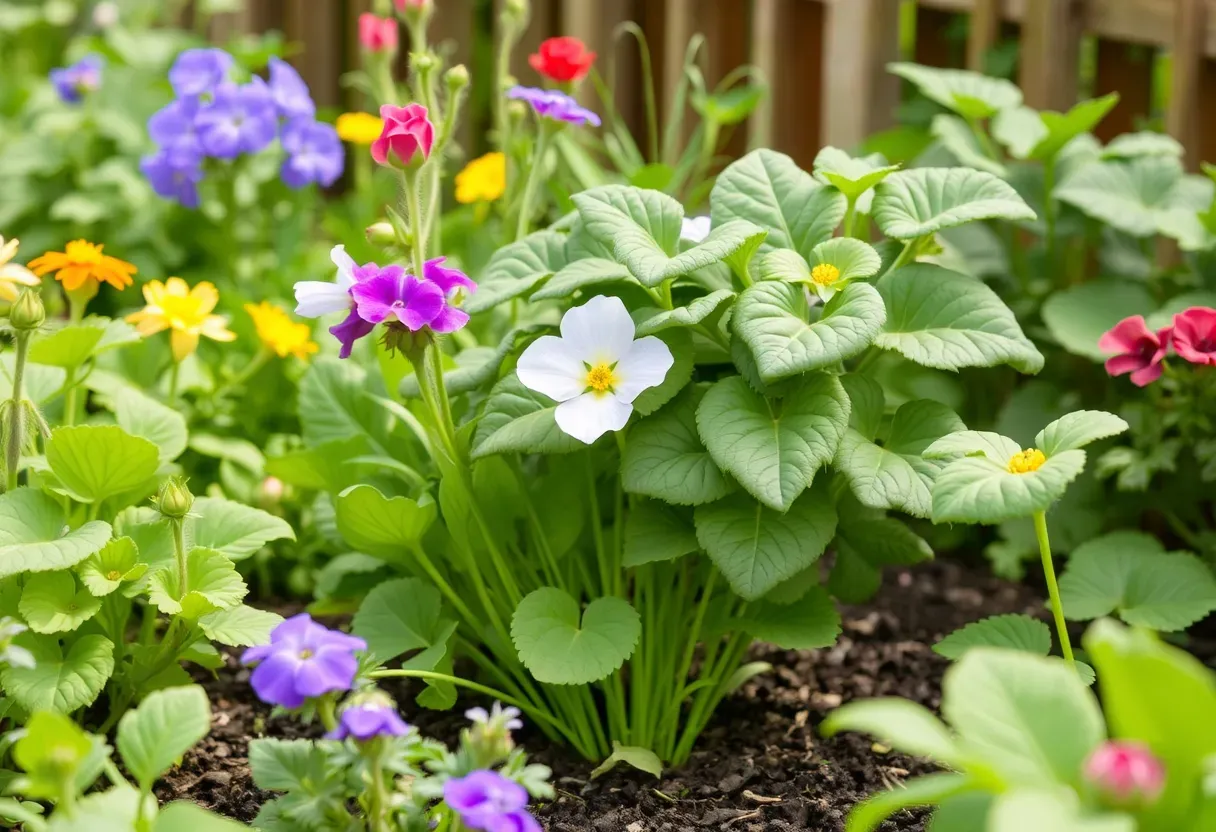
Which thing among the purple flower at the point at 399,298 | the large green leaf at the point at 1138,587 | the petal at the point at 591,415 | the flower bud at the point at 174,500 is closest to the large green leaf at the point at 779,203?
the petal at the point at 591,415

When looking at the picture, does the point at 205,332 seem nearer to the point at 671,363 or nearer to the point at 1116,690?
the point at 671,363

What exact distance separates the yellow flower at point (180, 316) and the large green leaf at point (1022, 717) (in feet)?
4.22

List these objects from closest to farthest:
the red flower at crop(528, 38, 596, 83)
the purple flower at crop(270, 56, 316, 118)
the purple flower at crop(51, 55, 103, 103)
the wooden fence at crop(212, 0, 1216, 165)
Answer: the red flower at crop(528, 38, 596, 83)
the wooden fence at crop(212, 0, 1216, 165)
the purple flower at crop(270, 56, 316, 118)
the purple flower at crop(51, 55, 103, 103)

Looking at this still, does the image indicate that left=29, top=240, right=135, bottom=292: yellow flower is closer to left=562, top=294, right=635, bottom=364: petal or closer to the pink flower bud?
left=562, top=294, right=635, bottom=364: petal

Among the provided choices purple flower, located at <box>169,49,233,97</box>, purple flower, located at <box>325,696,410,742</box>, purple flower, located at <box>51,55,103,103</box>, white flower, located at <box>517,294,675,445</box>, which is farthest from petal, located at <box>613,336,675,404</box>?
purple flower, located at <box>51,55,103,103</box>

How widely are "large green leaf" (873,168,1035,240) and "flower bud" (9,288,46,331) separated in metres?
1.02

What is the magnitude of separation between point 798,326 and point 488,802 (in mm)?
651

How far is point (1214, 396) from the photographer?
2021mm

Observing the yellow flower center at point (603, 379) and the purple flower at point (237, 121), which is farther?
the purple flower at point (237, 121)

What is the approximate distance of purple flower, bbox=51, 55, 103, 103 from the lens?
3.12 metres

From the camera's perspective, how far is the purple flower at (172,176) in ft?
A: 8.75

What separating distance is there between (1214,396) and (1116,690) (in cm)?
119

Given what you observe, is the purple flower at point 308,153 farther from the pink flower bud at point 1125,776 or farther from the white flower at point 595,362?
the pink flower bud at point 1125,776

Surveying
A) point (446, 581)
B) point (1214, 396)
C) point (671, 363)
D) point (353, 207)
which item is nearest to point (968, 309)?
point (671, 363)
